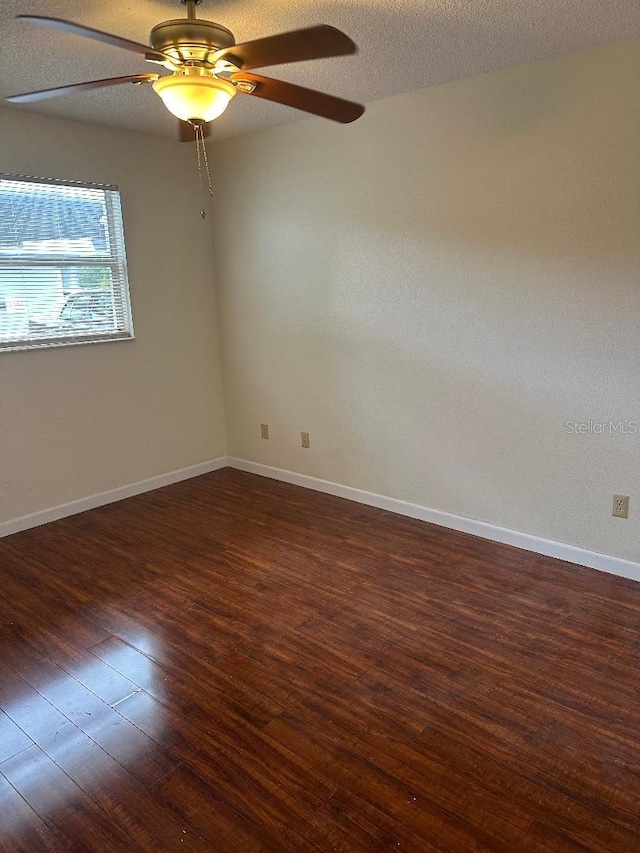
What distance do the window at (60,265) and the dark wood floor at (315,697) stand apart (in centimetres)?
134

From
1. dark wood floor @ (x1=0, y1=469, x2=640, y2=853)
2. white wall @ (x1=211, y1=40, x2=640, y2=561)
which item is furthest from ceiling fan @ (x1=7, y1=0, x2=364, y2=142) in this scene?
dark wood floor @ (x1=0, y1=469, x2=640, y2=853)

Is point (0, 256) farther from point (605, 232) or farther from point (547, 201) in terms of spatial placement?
point (605, 232)

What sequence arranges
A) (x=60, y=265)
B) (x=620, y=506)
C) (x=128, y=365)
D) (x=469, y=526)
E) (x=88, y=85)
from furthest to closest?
(x=128, y=365), (x=60, y=265), (x=469, y=526), (x=620, y=506), (x=88, y=85)

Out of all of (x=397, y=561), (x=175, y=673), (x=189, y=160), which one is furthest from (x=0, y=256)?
Answer: (x=397, y=561)

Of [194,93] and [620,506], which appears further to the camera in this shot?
[620,506]

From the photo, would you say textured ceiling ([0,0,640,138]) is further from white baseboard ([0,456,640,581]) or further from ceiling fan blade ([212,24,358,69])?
white baseboard ([0,456,640,581])

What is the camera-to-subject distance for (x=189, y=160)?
163 inches

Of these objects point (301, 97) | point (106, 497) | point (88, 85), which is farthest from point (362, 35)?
point (106, 497)

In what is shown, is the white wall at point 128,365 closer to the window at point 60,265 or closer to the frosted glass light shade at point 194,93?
the window at point 60,265

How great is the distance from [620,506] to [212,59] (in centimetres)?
252

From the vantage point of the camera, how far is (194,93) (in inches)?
71.0

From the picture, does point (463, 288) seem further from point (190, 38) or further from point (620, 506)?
point (190, 38)

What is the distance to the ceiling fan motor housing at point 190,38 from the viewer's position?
1.68m

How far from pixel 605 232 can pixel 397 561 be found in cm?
184
